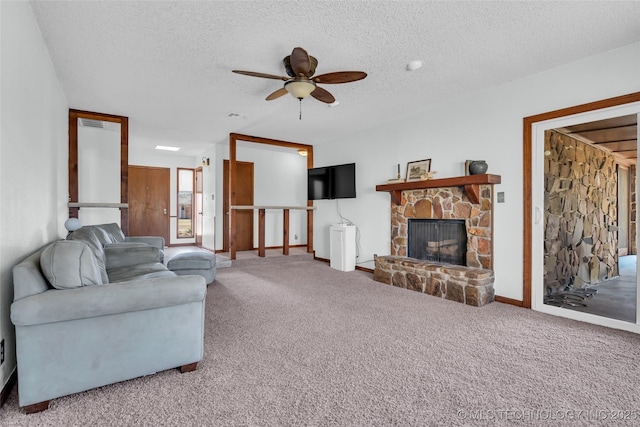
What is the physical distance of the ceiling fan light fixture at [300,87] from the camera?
277 centimetres

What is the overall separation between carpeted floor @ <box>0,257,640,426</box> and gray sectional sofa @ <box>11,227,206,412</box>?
13 cm

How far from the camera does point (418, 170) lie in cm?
450

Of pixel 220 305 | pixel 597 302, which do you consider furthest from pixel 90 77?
pixel 597 302

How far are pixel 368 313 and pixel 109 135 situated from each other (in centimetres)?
553

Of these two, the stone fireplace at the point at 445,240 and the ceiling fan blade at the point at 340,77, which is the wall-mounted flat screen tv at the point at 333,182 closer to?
the stone fireplace at the point at 445,240

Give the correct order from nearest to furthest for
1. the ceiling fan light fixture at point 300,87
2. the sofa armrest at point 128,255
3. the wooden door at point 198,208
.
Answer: the ceiling fan light fixture at point 300,87
the sofa armrest at point 128,255
the wooden door at point 198,208

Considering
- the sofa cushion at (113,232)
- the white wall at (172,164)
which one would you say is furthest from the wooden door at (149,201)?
the sofa cushion at (113,232)

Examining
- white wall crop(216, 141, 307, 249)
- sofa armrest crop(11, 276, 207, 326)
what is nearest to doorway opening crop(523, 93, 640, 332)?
sofa armrest crop(11, 276, 207, 326)

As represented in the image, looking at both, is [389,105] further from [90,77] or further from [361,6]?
[90,77]

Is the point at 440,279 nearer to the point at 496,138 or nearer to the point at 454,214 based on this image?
the point at 454,214

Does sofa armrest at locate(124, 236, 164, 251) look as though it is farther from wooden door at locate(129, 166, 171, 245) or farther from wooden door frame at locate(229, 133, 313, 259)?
wooden door at locate(129, 166, 171, 245)

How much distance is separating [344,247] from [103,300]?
3945 mm

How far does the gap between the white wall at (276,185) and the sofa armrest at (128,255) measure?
3.33m

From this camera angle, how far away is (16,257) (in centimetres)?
196
